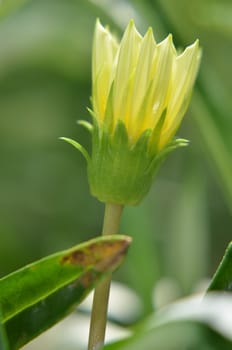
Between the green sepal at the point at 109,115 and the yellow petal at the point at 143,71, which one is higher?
the yellow petal at the point at 143,71

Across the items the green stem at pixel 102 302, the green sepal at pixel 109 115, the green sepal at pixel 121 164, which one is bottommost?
the green stem at pixel 102 302

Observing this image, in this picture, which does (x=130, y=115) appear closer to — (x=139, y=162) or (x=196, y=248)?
(x=139, y=162)

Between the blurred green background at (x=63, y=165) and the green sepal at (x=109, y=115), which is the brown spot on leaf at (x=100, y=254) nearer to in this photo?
the green sepal at (x=109, y=115)

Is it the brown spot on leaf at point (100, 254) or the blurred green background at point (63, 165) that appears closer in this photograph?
the brown spot on leaf at point (100, 254)

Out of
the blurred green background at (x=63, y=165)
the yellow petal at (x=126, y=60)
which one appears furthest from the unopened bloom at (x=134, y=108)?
the blurred green background at (x=63, y=165)

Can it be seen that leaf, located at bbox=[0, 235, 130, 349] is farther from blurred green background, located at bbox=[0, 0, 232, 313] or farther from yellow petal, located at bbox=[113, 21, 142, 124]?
blurred green background, located at bbox=[0, 0, 232, 313]
